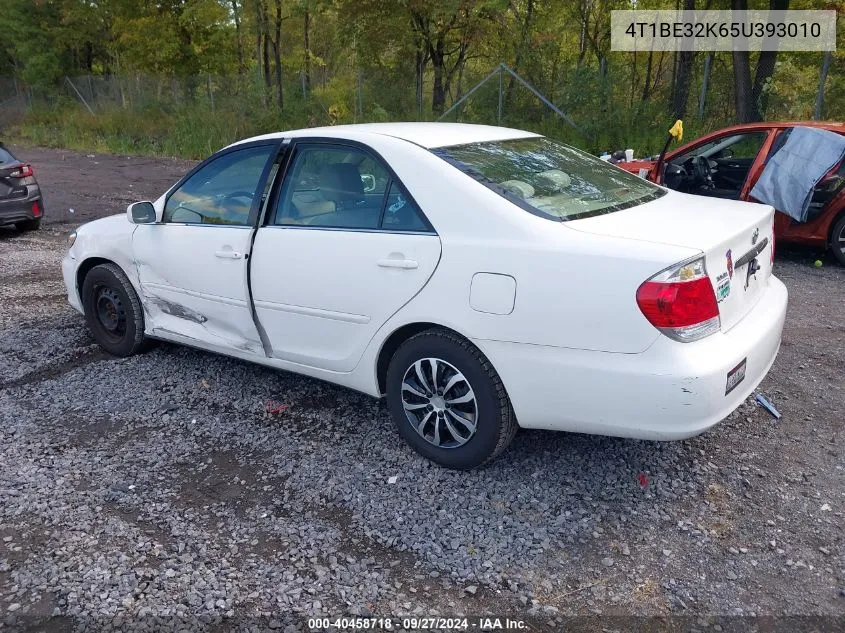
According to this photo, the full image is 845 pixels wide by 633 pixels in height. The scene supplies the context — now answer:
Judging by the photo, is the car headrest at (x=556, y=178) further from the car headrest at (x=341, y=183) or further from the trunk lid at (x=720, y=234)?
the car headrest at (x=341, y=183)

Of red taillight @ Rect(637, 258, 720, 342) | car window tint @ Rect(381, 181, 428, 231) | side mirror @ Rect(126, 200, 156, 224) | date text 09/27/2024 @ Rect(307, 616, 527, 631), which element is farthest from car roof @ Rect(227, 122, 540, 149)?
date text 09/27/2024 @ Rect(307, 616, 527, 631)

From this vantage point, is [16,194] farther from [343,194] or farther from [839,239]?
[839,239]

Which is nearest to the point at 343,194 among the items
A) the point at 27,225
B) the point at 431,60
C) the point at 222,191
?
the point at 222,191

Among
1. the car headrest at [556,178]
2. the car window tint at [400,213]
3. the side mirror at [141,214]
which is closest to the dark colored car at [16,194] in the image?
the side mirror at [141,214]

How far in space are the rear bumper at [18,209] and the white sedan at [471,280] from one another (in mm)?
6126

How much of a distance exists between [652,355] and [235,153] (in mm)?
2873

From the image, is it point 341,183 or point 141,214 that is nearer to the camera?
point 341,183

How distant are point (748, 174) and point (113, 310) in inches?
262

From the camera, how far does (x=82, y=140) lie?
25.0 m

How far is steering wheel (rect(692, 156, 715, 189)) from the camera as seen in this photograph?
839cm

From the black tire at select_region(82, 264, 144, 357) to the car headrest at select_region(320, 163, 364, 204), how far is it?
74.3 inches

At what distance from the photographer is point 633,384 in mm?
2980

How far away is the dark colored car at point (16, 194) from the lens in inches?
380

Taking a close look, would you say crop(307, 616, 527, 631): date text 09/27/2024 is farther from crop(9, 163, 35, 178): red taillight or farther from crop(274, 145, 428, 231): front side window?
crop(9, 163, 35, 178): red taillight
